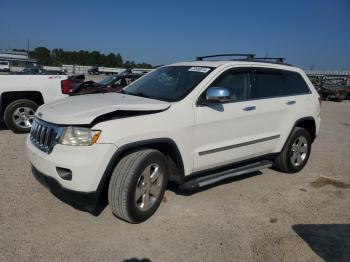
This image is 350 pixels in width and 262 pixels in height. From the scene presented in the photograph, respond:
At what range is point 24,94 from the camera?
25.3ft

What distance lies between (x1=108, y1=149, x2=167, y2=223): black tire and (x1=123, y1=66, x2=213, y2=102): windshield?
0.84m

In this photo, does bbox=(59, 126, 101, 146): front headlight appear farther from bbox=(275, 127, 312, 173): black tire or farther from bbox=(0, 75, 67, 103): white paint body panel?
bbox=(0, 75, 67, 103): white paint body panel

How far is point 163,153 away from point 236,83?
1.47 meters

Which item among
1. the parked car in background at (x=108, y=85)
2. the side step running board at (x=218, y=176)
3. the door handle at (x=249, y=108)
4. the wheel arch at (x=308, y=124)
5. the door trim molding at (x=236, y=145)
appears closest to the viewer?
the side step running board at (x=218, y=176)

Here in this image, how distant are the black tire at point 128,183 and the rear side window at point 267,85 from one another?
2.00 meters

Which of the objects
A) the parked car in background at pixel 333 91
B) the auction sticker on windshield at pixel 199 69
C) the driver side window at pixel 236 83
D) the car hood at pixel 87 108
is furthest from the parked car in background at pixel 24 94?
the parked car in background at pixel 333 91

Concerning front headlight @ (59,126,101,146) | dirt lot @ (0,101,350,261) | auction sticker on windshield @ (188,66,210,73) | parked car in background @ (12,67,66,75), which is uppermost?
auction sticker on windshield @ (188,66,210,73)

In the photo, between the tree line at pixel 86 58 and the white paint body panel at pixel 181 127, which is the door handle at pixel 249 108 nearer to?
the white paint body panel at pixel 181 127

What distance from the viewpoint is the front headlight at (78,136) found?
3240 millimetres

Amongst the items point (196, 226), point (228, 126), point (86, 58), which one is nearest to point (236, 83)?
point (228, 126)

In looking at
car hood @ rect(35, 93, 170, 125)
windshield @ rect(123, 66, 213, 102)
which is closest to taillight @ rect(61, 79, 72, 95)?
windshield @ rect(123, 66, 213, 102)

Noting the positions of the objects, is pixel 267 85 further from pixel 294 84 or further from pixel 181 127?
pixel 181 127

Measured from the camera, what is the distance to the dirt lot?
322 centimetres

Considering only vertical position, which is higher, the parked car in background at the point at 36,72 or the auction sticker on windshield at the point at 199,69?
the auction sticker on windshield at the point at 199,69
